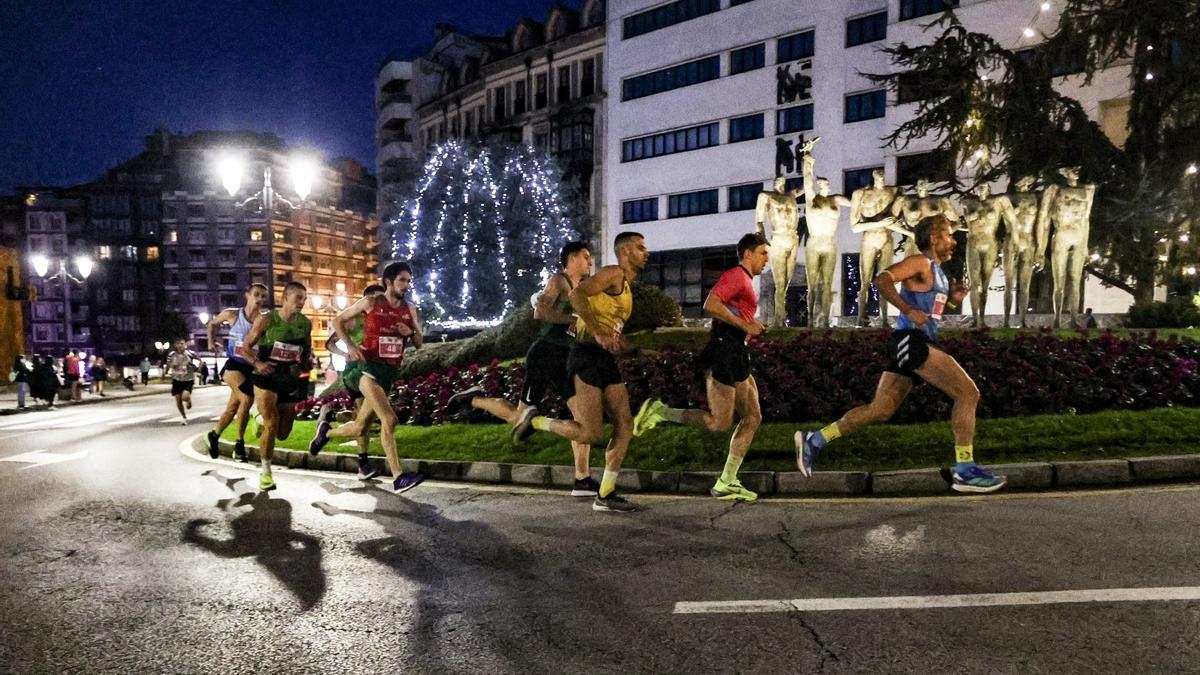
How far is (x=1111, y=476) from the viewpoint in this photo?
7109mm

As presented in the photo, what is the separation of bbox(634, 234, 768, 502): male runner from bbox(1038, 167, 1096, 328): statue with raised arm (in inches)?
386

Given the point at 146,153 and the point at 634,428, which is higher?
the point at 146,153

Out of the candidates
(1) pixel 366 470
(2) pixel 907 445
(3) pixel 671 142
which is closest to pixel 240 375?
(1) pixel 366 470

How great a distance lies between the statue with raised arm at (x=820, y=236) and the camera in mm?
13781

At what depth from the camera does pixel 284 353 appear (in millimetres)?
8227

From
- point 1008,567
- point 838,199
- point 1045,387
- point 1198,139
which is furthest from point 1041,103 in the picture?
point 1008,567

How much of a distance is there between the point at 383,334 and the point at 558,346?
6.38 ft

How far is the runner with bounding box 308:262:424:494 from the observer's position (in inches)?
299

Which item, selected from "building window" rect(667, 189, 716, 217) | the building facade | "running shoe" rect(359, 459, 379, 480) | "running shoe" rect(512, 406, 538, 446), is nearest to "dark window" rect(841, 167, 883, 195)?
the building facade

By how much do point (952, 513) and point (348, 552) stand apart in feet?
14.2

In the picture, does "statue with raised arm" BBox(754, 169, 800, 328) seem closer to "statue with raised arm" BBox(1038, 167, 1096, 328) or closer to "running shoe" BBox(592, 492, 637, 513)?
"statue with raised arm" BBox(1038, 167, 1096, 328)

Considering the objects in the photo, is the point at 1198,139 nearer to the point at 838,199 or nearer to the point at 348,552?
the point at 838,199

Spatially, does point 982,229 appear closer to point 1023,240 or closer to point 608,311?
point 1023,240

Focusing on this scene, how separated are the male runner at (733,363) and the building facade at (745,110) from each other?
26.5 metres
